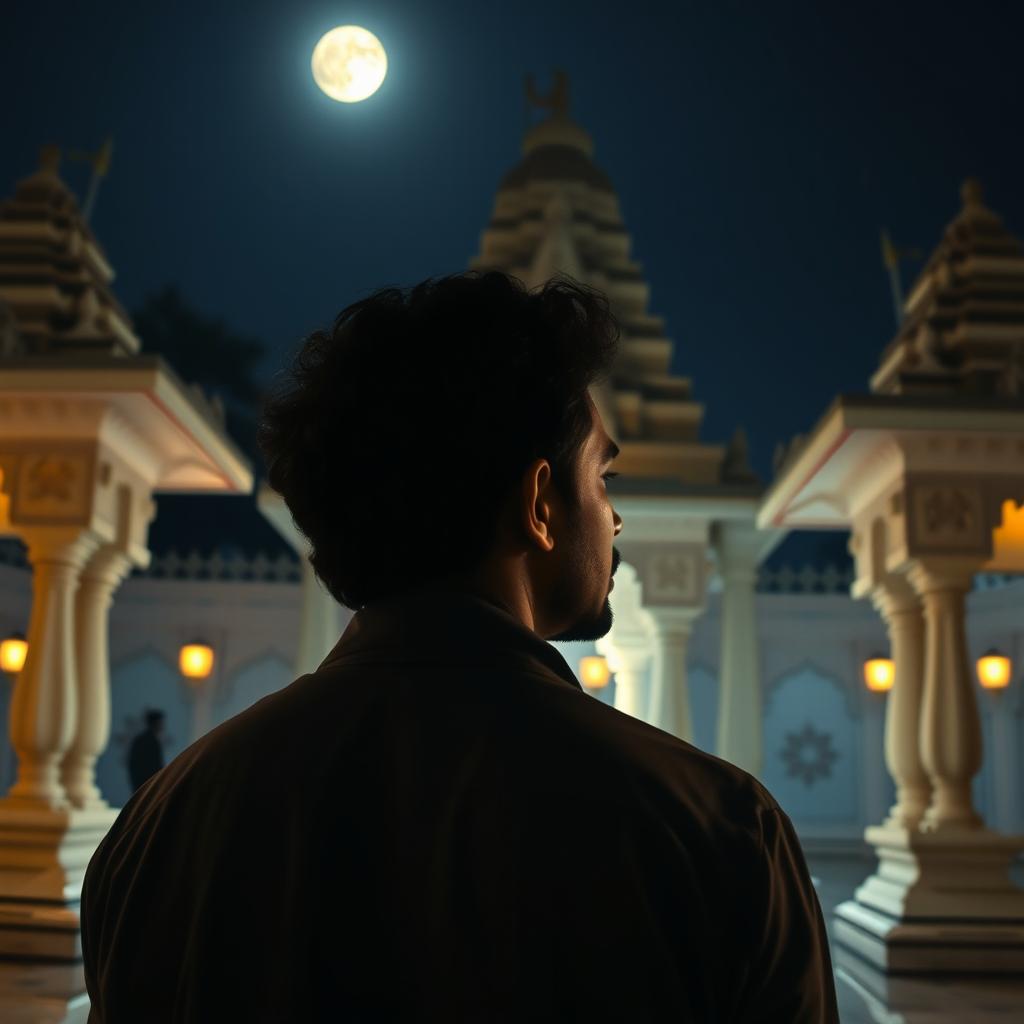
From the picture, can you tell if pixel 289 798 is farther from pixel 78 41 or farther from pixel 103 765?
pixel 78 41

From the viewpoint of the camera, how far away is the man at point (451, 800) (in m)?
0.84

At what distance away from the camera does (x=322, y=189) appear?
1975 inches

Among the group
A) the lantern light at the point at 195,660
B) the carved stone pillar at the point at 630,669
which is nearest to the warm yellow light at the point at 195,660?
the lantern light at the point at 195,660

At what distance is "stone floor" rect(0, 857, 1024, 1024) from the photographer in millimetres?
4953

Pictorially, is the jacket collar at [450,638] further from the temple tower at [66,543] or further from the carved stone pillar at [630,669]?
the carved stone pillar at [630,669]

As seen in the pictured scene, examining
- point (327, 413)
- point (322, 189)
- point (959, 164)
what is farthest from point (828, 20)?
point (327, 413)

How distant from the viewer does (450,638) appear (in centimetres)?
96

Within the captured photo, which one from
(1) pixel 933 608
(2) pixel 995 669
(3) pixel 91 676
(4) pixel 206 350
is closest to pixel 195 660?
(3) pixel 91 676

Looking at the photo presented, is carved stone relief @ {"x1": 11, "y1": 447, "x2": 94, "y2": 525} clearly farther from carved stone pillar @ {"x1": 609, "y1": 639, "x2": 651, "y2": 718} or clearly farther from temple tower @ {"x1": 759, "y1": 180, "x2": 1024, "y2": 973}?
carved stone pillar @ {"x1": 609, "y1": 639, "x2": 651, "y2": 718}

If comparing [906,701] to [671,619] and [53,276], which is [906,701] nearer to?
[671,619]

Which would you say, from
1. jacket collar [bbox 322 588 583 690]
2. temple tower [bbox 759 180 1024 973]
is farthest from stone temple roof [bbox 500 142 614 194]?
jacket collar [bbox 322 588 583 690]

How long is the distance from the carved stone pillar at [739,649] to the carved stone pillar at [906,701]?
213 centimetres

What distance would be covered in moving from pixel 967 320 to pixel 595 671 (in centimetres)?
640

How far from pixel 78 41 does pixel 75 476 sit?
127 ft
